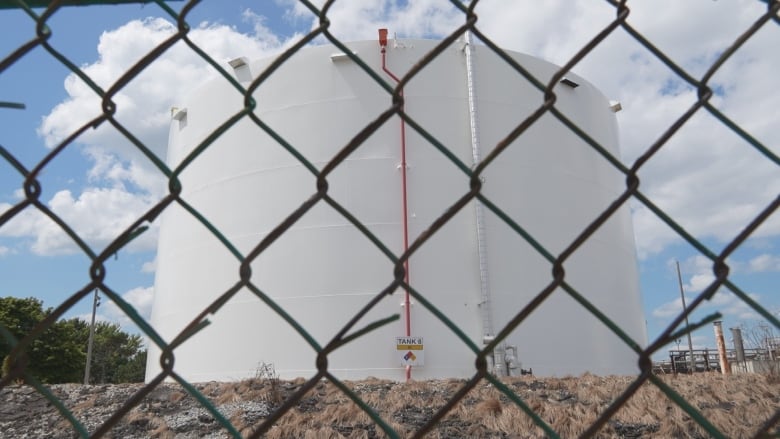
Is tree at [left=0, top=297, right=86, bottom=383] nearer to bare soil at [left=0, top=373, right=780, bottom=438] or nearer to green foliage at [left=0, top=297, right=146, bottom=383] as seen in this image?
green foliage at [left=0, top=297, right=146, bottom=383]

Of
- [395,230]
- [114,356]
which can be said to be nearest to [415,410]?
[395,230]

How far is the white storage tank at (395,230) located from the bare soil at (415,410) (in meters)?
3.02

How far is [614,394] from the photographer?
167 inches

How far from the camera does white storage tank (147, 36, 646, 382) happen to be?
8398 mm

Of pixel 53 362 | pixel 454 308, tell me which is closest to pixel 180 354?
→ pixel 454 308

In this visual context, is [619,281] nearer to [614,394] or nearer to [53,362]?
[614,394]

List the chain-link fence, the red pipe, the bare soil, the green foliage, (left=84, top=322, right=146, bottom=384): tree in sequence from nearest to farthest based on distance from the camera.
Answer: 1. the chain-link fence
2. the bare soil
3. the red pipe
4. the green foliage
5. (left=84, top=322, right=146, bottom=384): tree

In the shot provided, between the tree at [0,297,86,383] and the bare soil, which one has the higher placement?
the tree at [0,297,86,383]

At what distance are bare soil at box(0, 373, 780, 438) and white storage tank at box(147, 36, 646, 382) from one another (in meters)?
3.02

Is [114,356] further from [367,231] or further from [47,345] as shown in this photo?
[367,231]

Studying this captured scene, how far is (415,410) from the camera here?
4086 mm

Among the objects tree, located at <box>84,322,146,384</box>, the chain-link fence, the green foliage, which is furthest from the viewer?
tree, located at <box>84,322,146,384</box>

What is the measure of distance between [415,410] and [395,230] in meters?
4.77

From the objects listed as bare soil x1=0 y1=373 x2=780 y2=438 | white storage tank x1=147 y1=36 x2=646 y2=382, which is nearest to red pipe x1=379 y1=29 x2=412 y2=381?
white storage tank x1=147 y1=36 x2=646 y2=382
